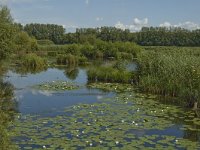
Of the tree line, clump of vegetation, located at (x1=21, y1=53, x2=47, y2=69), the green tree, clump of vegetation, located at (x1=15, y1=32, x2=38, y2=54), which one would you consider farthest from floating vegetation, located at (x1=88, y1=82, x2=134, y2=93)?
the tree line

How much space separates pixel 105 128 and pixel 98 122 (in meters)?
1.11

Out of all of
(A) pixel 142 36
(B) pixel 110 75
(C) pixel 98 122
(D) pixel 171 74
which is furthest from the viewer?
(A) pixel 142 36

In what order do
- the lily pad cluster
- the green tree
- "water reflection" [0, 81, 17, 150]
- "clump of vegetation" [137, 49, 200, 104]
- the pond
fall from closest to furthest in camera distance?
"water reflection" [0, 81, 17, 150], the lily pad cluster, the pond, "clump of vegetation" [137, 49, 200, 104], the green tree

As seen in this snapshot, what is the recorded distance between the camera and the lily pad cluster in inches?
518

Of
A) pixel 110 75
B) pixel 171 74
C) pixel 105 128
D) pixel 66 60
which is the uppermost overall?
pixel 66 60

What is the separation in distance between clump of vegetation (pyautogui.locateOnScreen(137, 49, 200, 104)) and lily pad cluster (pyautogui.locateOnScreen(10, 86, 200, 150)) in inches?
62.0

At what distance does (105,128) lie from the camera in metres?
15.5

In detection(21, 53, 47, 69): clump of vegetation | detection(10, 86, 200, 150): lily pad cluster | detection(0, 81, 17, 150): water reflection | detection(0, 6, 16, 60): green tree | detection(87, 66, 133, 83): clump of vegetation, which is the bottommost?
detection(10, 86, 200, 150): lily pad cluster

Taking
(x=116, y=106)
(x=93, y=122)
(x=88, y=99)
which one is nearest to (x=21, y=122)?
(x=93, y=122)

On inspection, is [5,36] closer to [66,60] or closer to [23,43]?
[66,60]

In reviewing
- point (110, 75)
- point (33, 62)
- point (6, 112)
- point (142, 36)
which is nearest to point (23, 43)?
point (33, 62)

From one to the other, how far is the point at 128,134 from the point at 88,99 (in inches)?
373

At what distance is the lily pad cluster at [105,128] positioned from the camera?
518 inches

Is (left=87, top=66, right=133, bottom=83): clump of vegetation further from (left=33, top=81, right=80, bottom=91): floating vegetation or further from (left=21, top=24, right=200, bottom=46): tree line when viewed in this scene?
(left=21, top=24, right=200, bottom=46): tree line
